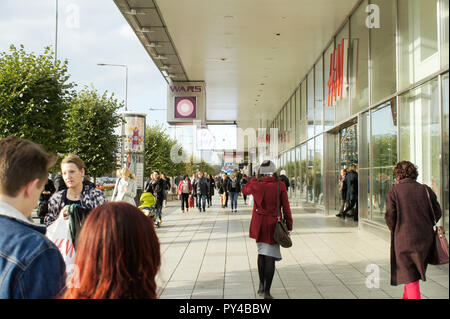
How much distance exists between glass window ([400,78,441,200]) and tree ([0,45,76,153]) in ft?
27.5

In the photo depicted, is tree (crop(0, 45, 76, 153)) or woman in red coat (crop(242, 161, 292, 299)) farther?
tree (crop(0, 45, 76, 153))

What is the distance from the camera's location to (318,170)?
62.7 feet

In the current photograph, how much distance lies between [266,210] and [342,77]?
9.73 meters

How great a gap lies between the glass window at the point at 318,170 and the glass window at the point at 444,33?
1058 cm

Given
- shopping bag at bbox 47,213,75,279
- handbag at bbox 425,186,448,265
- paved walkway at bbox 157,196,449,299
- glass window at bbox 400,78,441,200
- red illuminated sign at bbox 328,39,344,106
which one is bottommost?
paved walkway at bbox 157,196,449,299

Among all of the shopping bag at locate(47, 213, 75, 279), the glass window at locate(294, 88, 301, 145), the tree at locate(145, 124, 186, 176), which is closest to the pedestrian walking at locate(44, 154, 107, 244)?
the shopping bag at locate(47, 213, 75, 279)

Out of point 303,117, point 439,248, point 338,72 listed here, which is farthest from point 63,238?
point 303,117

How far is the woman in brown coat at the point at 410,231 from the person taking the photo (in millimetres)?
4832

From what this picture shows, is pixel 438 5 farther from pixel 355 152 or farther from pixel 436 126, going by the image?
pixel 355 152

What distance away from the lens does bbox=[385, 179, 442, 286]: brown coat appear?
15.8 ft

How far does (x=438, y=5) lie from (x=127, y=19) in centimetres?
887

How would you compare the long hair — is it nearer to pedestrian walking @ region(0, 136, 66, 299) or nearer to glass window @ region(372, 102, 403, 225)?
pedestrian walking @ region(0, 136, 66, 299)

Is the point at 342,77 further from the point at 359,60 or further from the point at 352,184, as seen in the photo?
the point at 352,184

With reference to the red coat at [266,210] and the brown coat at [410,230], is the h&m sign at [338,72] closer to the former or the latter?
the red coat at [266,210]
